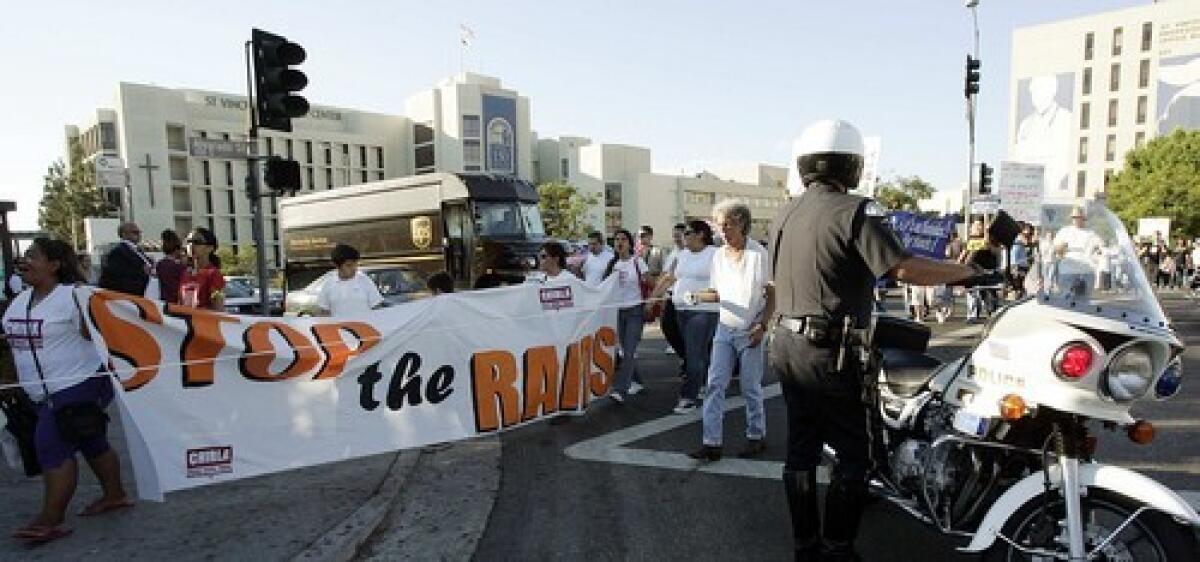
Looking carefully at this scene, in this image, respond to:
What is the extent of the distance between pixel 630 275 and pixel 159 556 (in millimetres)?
4753

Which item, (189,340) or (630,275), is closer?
(189,340)

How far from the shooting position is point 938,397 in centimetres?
319

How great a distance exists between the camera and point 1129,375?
2.54 m

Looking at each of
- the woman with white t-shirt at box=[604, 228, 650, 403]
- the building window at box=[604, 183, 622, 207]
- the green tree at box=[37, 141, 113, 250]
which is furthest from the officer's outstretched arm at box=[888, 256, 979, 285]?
the building window at box=[604, 183, 622, 207]

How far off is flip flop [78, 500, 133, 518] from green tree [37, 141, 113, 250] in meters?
58.7

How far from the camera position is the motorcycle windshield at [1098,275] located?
104 inches

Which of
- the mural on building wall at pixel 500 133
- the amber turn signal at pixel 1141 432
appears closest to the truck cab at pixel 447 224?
Result: the amber turn signal at pixel 1141 432

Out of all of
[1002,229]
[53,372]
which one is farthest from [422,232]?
[1002,229]

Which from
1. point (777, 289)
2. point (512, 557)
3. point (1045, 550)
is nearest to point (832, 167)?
point (777, 289)

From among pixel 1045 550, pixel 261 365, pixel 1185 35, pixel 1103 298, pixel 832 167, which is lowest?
pixel 1045 550

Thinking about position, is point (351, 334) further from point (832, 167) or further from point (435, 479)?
point (832, 167)

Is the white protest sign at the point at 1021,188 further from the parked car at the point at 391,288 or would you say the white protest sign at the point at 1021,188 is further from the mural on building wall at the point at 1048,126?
the mural on building wall at the point at 1048,126

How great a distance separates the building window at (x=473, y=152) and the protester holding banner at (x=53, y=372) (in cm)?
7349

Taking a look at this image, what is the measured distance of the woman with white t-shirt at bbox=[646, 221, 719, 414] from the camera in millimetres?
5867
